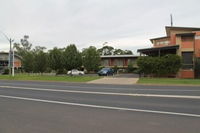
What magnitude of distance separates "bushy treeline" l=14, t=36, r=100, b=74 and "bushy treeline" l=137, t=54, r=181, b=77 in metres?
11.6

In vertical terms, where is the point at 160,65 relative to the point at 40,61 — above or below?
below

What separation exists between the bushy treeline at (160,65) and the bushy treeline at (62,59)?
11.6 metres

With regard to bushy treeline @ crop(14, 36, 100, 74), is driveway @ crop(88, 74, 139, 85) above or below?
below

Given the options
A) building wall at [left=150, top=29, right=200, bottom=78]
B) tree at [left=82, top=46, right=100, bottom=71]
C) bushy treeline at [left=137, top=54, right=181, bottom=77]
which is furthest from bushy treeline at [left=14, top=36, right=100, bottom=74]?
building wall at [left=150, top=29, right=200, bottom=78]

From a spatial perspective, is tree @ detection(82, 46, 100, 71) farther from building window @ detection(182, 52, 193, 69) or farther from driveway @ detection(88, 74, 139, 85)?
building window @ detection(182, 52, 193, 69)

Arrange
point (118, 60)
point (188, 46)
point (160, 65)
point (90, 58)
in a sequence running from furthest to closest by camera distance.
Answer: point (118, 60), point (90, 58), point (188, 46), point (160, 65)

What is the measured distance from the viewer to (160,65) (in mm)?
32969

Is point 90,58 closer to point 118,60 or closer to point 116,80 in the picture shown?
point 118,60

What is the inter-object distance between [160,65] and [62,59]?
16.4 m

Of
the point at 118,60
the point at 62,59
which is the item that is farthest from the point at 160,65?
the point at 118,60

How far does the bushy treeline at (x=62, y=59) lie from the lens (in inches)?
1566

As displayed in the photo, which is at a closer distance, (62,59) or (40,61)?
(62,59)

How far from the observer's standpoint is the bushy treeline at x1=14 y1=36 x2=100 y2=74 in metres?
39.8

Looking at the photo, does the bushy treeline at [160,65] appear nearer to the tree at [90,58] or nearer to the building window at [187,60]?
the building window at [187,60]
